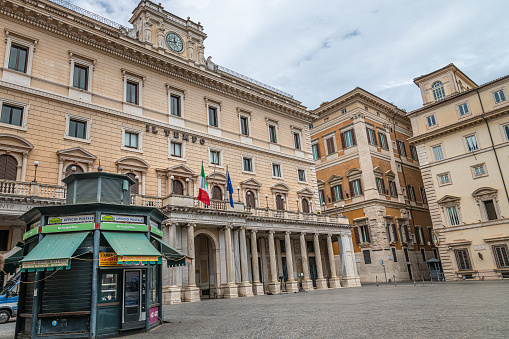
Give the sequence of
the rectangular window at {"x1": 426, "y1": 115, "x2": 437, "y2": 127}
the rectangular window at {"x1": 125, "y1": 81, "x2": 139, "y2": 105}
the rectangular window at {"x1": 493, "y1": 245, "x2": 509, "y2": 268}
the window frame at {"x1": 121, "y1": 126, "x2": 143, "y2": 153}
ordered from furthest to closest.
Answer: the rectangular window at {"x1": 426, "y1": 115, "x2": 437, "y2": 127}, the rectangular window at {"x1": 493, "y1": 245, "x2": 509, "y2": 268}, the rectangular window at {"x1": 125, "y1": 81, "x2": 139, "y2": 105}, the window frame at {"x1": 121, "y1": 126, "x2": 143, "y2": 153}

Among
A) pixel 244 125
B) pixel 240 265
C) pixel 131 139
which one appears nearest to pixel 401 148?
pixel 244 125

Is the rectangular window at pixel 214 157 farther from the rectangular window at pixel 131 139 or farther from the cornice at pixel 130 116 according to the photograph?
the rectangular window at pixel 131 139

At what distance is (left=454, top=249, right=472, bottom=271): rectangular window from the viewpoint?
3641 cm

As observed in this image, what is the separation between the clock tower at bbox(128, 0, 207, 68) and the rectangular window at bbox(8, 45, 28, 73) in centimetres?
922

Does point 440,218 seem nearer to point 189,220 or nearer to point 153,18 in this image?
point 189,220

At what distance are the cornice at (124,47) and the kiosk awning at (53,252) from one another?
20327mm

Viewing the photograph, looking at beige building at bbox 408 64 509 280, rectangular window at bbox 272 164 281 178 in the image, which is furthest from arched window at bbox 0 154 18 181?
beige building at bbox 408 64 509 280

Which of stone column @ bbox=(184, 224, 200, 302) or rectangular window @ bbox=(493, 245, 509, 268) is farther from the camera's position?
rectangular window @ bbox=(493, 245, 509, 268)

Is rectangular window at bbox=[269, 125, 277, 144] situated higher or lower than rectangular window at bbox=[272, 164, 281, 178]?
higher

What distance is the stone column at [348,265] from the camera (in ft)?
117

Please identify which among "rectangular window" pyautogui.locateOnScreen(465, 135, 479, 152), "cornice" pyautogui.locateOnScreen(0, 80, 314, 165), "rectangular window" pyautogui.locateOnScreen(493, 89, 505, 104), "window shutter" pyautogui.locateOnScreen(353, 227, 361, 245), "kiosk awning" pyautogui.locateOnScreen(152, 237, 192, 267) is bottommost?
"kiosk awning" pyautogui.locateOnScreen(152, 237, 192, 267)

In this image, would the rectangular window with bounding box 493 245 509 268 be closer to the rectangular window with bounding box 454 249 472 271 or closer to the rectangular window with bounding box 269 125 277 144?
the rectangular window with bounding box 454 249 472 271

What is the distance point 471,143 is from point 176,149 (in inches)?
1156

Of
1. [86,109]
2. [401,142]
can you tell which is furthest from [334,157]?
[86,109]
